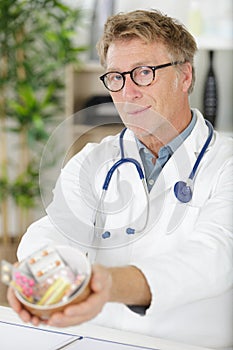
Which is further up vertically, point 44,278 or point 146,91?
point 146,91

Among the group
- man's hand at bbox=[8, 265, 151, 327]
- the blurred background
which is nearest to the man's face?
man's hand at bbox=[8, 265, 151, 327]

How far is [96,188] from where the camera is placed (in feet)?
2.97

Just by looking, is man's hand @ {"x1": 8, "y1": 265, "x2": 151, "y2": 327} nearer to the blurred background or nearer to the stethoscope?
the stethoscope

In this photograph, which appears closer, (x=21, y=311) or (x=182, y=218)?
(x=21, y=311)

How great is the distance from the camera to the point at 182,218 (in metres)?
0.89

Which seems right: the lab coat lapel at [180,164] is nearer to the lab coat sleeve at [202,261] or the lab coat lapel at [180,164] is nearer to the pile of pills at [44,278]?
the lab coat sleeve at [202,261]

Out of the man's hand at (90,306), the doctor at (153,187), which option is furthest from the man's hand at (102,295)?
the doctor at (153,187)

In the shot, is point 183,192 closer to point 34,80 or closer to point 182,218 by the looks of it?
point 182,218

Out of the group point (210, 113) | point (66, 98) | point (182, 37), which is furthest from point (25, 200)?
point (182, 37)

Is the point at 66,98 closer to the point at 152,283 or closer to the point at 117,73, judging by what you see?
the point at 117,73

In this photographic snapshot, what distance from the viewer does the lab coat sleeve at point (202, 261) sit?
76 centimetres

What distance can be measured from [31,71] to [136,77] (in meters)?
1.67

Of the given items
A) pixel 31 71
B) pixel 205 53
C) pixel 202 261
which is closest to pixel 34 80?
pixel 31 71

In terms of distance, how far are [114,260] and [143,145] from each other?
0.17 metres
